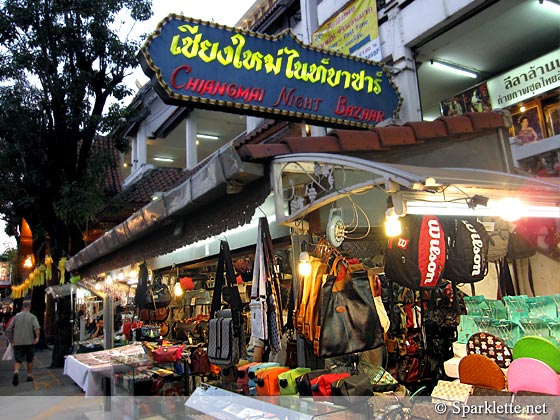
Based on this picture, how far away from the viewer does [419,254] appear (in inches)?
181

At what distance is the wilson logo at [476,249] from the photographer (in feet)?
16.6

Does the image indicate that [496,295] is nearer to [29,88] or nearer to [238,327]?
[238,327]

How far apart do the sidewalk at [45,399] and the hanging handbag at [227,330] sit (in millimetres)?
4895

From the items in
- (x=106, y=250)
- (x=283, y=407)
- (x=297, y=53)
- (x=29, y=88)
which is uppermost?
(x=29, y=88)

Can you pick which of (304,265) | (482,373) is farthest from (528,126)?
(482,373)

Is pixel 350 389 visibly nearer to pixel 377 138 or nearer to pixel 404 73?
pixel 377 138

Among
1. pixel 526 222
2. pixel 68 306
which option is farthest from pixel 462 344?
pixel 68 306

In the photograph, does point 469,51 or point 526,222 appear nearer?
point 526,222

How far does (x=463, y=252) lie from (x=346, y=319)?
1859 millimetres

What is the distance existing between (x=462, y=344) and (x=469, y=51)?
6.92 meters

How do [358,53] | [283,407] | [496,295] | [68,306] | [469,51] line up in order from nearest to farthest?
1. [283,407]
2. [496,295]
3. [469,51]
4. [358,53]
5. [68,306]

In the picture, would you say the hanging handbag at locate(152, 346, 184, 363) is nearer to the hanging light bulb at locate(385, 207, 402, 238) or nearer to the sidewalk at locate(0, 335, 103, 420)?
the sidewalk at locate(0, 335, 103, 420)

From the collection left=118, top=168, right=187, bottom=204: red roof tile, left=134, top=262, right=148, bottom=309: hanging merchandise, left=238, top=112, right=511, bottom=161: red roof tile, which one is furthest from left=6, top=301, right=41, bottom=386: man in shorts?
left=238, top=112, right=511, bottom=161: red roof tile

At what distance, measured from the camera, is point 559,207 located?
435 cm
